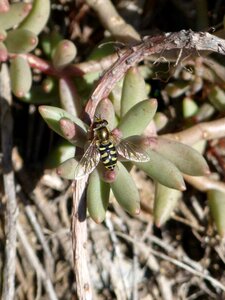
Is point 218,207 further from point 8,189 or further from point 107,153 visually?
point 8,189

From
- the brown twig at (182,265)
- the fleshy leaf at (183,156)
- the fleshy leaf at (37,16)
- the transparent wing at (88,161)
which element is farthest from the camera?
the brown twig at (182,265)

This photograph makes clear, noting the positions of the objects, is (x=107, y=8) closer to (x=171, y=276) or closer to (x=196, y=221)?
(x=196, y=221)

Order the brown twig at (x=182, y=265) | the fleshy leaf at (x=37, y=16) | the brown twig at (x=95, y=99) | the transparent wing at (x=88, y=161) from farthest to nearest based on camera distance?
the brown twig at (x=182, y=265) → the fleshy leaf at (x=37, y=16) → the brown twig at (x=95, y=99) → the transparent wing at (x=88, y=161)

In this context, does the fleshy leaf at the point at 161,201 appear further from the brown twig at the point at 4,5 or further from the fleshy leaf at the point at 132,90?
the brown twig at the point at 4,5

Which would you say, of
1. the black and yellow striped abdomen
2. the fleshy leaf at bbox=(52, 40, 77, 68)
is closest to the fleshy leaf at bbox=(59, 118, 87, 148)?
the black and yellow striped abdomen

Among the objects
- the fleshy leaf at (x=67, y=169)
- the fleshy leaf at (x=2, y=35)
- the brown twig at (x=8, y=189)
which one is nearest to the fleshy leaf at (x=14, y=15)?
the fleshy leaf at (x=2, y=35)

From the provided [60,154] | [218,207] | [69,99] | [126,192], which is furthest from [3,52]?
[218,207]
